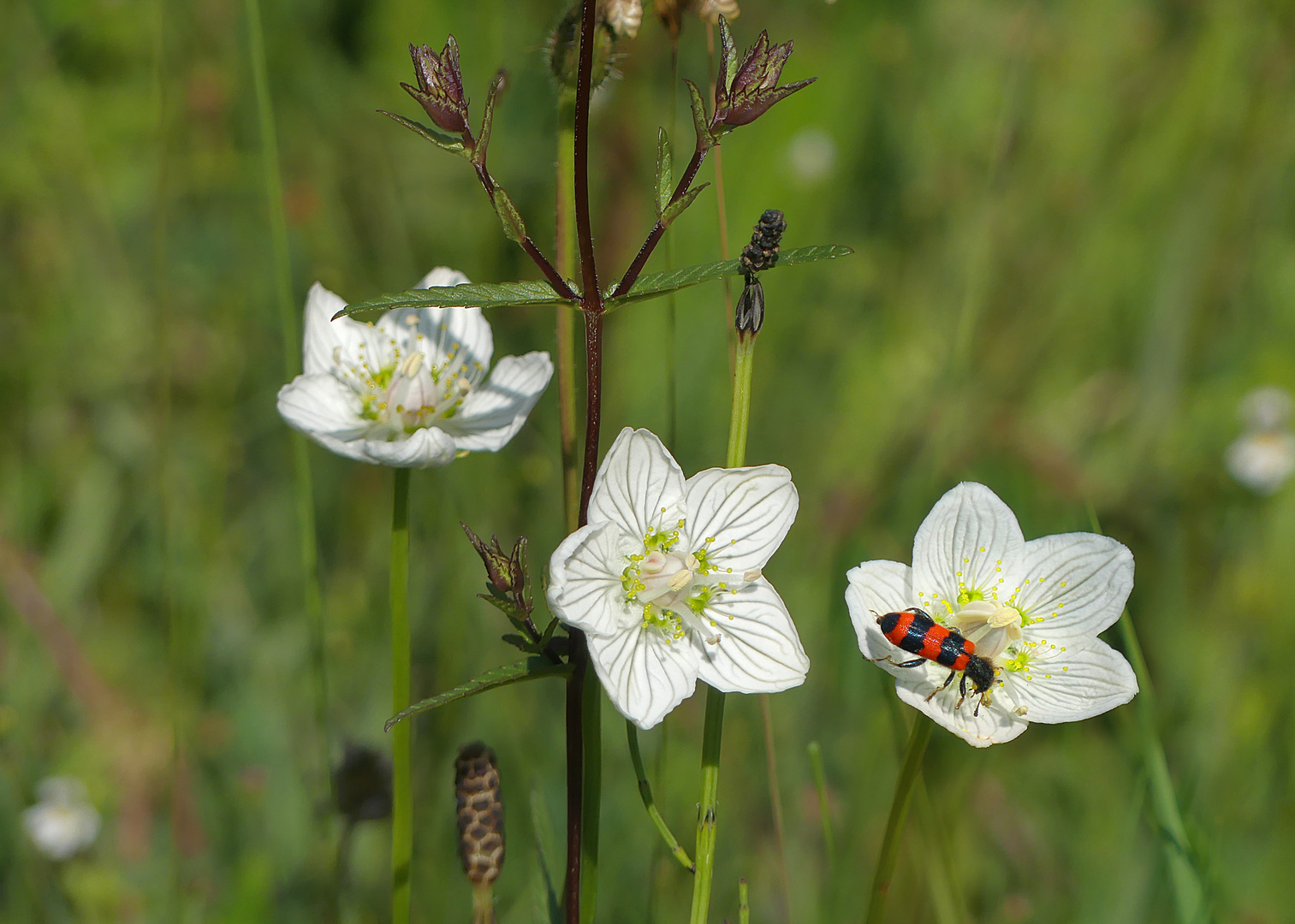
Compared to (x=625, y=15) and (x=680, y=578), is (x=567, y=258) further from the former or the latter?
(x=680, y=578)

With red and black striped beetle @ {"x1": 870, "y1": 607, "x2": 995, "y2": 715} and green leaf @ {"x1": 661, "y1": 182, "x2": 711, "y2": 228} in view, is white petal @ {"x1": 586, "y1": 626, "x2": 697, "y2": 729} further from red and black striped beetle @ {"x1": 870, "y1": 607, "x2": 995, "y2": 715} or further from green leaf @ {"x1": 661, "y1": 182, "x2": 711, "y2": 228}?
green leaf @ {"x1": 661, "y1": 182, "x2": 711, "y2": 228}

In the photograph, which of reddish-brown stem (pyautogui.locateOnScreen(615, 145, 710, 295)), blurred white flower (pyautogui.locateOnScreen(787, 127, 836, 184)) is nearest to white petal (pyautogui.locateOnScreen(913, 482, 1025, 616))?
reddish-brown stem (pyautogui.locateOnScreen(615, 145, 710, 295))

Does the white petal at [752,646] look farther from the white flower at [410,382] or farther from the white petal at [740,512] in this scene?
the white flower at [410,382]

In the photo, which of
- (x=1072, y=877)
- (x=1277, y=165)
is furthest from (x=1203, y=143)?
(x=1072, y=877)

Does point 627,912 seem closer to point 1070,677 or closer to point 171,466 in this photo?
point 1070,677

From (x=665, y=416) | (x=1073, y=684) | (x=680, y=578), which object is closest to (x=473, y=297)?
(x=680, y=578)
